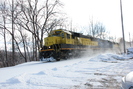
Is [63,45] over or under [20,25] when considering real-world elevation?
under

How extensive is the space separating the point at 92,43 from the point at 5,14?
48.9 ft

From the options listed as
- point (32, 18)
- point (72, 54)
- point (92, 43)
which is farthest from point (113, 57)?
point (32, 18)

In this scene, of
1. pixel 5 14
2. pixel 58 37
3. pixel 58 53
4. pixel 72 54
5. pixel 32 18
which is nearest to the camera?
pixel 58 53

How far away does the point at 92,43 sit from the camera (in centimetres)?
1983

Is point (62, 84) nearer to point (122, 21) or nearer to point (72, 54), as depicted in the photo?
point (72, 54)

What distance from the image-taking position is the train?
1183 centimetres

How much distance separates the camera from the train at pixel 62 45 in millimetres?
11828

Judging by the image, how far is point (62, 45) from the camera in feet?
40.9

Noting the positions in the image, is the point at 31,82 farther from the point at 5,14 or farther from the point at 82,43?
the point at 5,14

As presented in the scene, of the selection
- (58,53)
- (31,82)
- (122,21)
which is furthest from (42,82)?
(122,21)

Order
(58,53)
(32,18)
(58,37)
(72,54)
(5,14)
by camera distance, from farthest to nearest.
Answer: (32,18), (5,14), (72,54), (58,37), (58,53)

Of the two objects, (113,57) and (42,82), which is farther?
(113,57)

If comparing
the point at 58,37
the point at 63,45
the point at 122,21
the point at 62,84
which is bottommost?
the point at 62,84

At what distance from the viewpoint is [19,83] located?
12.8 feet
